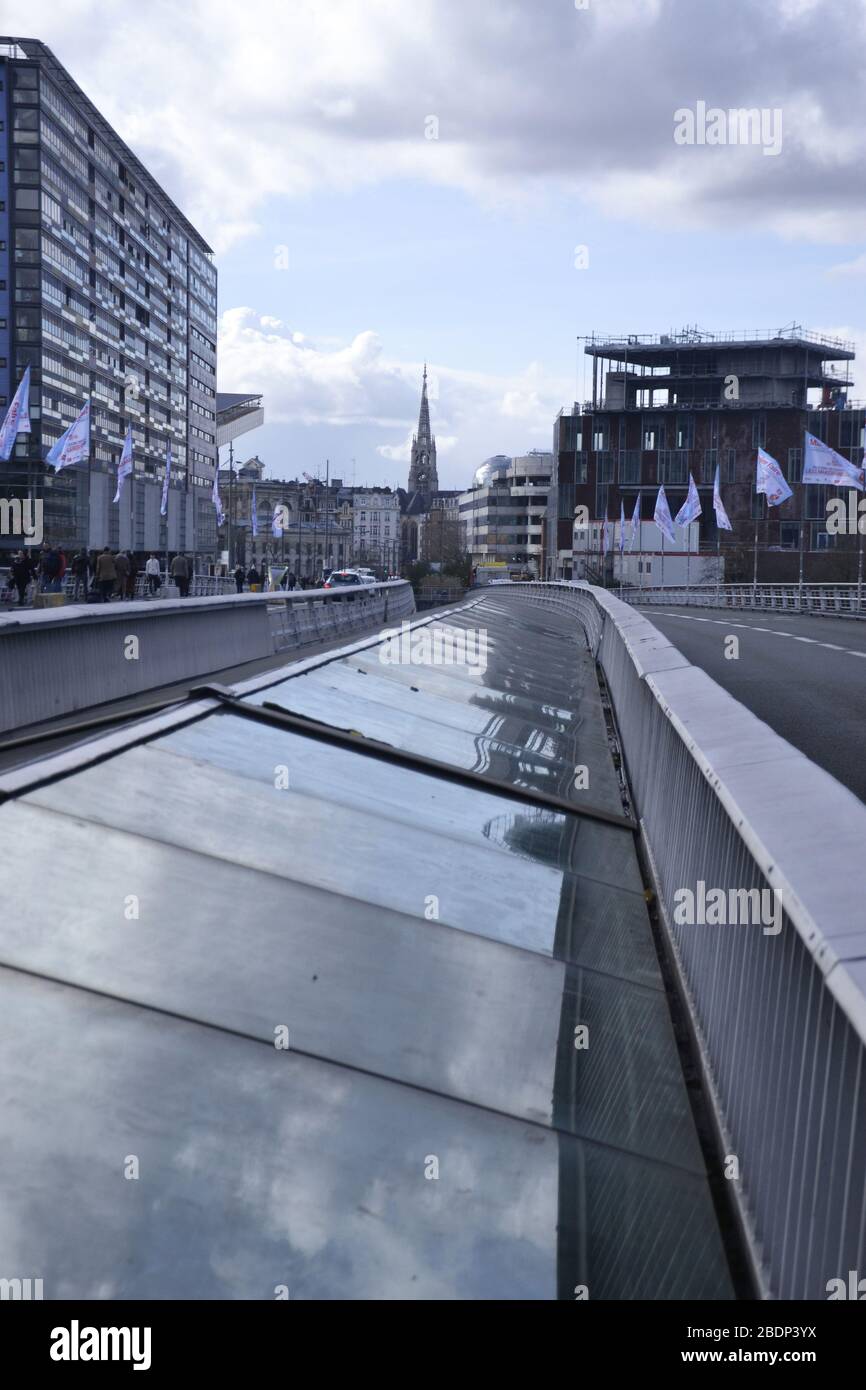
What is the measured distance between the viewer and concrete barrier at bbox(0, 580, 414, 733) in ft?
47.7

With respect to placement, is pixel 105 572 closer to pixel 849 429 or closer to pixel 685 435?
pixel 685 435

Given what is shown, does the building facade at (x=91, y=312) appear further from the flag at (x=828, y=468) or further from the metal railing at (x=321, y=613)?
the flag at (x=828, y=468)

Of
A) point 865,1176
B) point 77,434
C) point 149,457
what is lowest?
point 865,1176

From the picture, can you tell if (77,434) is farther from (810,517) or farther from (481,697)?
(810,517)

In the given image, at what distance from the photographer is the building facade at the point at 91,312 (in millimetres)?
101750

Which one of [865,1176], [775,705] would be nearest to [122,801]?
[865,1176]

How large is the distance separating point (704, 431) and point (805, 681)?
11934 cm

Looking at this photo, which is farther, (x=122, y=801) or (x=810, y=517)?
(x=810, y=517)

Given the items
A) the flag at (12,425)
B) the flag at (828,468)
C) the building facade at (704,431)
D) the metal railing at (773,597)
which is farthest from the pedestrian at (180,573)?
the building facade at (704,431)

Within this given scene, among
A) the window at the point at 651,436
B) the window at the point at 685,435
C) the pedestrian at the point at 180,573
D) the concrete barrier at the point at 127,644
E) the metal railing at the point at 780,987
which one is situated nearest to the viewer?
the metal railing at the point at 780,987

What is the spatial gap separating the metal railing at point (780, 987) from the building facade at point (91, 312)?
97529 mm

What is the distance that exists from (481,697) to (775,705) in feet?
21.6

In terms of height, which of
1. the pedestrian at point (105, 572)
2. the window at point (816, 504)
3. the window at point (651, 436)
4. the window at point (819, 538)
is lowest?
the pedestrian at point (105, 572)
